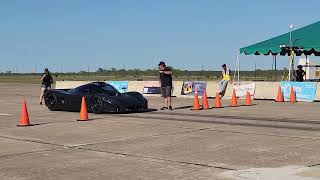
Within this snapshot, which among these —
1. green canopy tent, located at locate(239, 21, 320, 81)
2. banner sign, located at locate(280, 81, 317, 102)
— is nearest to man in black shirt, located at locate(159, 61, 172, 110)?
banner sign, located at locate(280, 81, 317, 102)

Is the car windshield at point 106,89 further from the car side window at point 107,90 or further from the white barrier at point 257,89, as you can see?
the white barrier at point 257,89

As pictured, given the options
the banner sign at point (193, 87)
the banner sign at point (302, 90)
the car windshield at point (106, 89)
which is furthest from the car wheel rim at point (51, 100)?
the banner sign at point (302, 90)

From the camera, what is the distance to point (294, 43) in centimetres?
2647

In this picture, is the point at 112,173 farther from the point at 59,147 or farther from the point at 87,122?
the point at 87,122

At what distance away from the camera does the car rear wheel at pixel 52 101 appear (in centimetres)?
1889

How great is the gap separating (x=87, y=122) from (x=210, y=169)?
24.8 feet

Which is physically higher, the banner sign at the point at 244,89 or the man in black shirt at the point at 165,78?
the man in black shirt at the point at 165,78

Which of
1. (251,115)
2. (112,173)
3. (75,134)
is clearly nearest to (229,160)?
(112,173)

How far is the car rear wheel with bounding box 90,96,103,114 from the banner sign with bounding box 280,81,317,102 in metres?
10.4

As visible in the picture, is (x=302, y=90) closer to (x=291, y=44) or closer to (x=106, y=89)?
(x=291, y=44)

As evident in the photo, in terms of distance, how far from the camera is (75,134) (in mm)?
12117

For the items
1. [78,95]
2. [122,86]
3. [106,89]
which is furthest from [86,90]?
[122,86]

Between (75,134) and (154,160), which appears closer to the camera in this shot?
(154,160)

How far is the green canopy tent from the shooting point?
2603 cm
